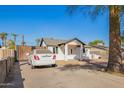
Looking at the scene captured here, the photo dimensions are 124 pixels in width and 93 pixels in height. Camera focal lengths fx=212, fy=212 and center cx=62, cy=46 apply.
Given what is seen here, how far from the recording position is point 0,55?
12.9m

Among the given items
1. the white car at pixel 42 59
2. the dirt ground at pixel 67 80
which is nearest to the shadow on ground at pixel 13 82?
the dirt ground at pixel 67 80

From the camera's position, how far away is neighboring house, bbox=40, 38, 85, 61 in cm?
3002

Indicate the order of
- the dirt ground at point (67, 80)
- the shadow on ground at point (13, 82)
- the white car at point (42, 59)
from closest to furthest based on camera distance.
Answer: the shadow on ground at point (13, 82), the dirt ground at point (67, 80), the white car at point (42, 59)

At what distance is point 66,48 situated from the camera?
1163 inches

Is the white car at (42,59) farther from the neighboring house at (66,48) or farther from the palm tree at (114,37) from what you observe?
the neighboring house at (66,48)

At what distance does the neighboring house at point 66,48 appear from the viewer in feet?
98.5

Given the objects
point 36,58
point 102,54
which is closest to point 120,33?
point 36,58

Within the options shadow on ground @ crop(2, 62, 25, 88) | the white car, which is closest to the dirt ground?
shadow on ground @ crop(2, 62, 25, 88)

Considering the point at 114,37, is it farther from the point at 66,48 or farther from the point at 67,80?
the point at 66,48

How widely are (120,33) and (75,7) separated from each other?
3.30m
